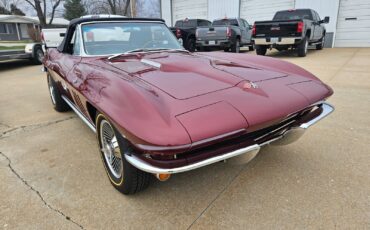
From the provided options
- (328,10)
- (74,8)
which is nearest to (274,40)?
(328,10)

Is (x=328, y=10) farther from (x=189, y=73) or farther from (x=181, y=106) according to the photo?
(x=181, y=106)

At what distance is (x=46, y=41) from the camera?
1145 cm

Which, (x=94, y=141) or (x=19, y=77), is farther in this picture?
(x=19, y=77)

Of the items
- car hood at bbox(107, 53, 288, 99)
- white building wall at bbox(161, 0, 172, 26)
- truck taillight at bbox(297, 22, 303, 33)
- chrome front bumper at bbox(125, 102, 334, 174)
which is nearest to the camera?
chrome front bumper at bbox(125, 102, 334, 174)

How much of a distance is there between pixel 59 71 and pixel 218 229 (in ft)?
9.58

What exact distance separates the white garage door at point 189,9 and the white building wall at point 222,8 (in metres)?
0.49

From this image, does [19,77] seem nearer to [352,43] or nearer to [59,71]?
[59,71]

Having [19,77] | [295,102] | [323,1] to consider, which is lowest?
[19,77]

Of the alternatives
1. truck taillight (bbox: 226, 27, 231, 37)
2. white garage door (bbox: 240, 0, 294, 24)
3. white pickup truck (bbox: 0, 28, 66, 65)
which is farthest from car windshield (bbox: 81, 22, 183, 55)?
white garage door (bbox: 240, 0, 294, 24)

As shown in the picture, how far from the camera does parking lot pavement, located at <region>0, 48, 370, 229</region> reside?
79.8 inches

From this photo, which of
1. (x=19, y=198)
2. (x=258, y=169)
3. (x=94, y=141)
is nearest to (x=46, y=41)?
(x=94, y=141)

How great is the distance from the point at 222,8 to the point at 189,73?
17.0 m

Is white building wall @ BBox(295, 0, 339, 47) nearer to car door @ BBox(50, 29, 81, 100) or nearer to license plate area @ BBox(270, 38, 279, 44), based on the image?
license plate area @ BBox(270, 38, 279, 44)

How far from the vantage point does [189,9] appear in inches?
772
